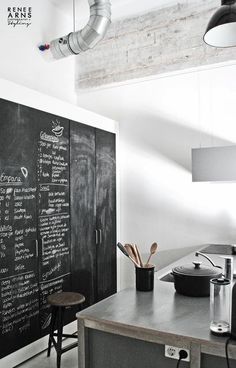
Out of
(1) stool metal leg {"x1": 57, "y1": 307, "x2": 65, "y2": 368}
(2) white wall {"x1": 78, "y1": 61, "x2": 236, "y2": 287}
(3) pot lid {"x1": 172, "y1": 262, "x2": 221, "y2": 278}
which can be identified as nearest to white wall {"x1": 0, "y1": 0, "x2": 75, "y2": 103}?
(2) white wall {"x1": 78, "y1": 61, "x2": 236, "y2": 287}

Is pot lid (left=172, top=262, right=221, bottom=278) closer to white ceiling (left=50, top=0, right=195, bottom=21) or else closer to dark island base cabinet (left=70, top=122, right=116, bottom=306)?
dark island base cabinet (left=70, top=122, right=116, bottom=306)

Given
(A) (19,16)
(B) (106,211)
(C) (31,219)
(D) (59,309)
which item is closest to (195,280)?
(D) (59,309)

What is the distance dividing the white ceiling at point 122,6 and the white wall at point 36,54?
0.11m

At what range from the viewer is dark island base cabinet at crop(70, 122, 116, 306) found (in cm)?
342

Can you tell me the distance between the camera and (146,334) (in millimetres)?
1410

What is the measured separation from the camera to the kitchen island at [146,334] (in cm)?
133

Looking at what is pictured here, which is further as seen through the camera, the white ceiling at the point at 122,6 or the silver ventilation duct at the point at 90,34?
the white ceiling at the point at 122,6

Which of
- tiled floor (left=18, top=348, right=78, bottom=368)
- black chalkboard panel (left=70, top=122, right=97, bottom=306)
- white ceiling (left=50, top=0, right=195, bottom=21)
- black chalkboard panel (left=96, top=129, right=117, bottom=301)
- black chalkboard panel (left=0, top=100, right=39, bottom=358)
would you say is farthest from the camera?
white ceiling (left=50, top=0, right=195, bottom=21)

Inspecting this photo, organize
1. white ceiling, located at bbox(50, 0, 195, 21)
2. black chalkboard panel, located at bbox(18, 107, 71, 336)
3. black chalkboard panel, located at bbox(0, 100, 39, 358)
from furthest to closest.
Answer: white ceiling, located at bbox(50, 0, 195, 21) → black chalkboard panel, located at bbox(18, 107, 71, 336) → black chalkboard panel, located at bbox(0, 100, 39, 358)

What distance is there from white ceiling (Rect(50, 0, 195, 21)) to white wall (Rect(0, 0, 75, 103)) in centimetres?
11

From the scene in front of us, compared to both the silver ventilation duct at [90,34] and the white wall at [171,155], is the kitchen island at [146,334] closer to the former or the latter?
the white wall at [171,155]

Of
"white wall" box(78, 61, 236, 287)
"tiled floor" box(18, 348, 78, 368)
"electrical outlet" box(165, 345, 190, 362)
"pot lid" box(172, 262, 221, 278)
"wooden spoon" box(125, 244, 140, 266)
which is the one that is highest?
"white wall" box(78, 61, 236, 287)

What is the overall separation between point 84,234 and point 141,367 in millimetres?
2122

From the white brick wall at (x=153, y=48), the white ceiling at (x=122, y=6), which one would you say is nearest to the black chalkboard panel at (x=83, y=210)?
the white brick wall at (x=153, y=48)
